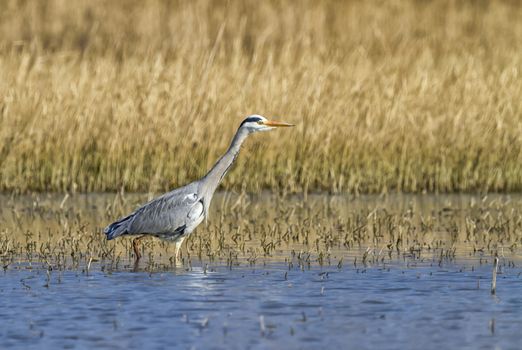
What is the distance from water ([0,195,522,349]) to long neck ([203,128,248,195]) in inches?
24.1

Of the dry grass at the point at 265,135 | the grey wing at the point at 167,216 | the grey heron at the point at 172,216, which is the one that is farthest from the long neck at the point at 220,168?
the dry grass at the point at 265,135

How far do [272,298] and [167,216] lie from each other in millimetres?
1970

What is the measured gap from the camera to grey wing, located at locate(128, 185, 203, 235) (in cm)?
958

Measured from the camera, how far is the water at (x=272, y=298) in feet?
21.7

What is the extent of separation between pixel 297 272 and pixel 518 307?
191cm

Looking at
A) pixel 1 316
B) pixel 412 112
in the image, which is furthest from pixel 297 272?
pixel 412 112

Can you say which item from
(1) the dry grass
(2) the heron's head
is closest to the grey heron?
(2) the heron's head

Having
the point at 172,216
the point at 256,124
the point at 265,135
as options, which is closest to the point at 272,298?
the point at 172,216

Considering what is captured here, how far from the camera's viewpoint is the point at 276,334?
263 inches

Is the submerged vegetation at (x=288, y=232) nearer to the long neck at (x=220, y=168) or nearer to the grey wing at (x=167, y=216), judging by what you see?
the grey wing at (x=167, y=216)

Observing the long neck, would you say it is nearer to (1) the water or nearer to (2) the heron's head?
(2) the heron's head

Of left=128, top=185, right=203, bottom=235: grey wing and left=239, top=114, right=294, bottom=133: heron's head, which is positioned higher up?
left=239, top=114, right=294, bottom=133: heron's head

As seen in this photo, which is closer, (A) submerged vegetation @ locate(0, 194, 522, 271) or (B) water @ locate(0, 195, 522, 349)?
(B) water @ locate(0, 195, 522, 349)

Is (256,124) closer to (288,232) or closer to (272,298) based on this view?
(288,232)
